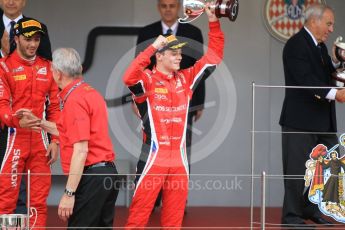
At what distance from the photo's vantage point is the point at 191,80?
253 inches

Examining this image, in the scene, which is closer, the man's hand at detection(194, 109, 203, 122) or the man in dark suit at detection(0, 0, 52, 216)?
the man in dark suit at detection(0, 0, 52, 216)

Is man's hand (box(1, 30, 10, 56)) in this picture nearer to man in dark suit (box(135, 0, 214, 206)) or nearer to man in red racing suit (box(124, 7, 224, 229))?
man in red racing suit (box(124, 7, 224, 229))

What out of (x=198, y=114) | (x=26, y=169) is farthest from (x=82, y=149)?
(x=198, y=114)

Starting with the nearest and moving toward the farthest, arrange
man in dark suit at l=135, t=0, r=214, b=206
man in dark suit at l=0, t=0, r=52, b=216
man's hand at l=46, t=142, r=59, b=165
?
man's hand at l=46, t=142, r=59, b=165, man in dark suit at l=0, t=0, r=52, b=216, man in dark suit at l=135, t=0, r=214, b=206

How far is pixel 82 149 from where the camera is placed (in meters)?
5.51

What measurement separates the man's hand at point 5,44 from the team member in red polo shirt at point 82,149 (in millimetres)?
1160

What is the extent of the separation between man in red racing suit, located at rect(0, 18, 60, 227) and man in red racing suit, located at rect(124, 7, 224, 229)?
58cm

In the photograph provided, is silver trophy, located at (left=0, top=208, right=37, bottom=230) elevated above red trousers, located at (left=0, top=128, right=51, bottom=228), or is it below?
below

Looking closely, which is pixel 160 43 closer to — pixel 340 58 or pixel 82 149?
pixel 82 149

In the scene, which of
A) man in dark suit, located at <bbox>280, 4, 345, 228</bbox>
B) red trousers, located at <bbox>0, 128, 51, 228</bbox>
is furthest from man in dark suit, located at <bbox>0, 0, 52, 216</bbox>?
man in dark suit, located at <bbox>280, 4, 345, 228</bbox>

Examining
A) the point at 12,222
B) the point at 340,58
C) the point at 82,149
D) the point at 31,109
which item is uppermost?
the point at 340,58

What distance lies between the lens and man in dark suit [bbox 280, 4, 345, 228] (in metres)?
6.64

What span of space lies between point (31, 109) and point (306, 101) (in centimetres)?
188

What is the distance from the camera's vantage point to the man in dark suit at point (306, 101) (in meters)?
6.64
